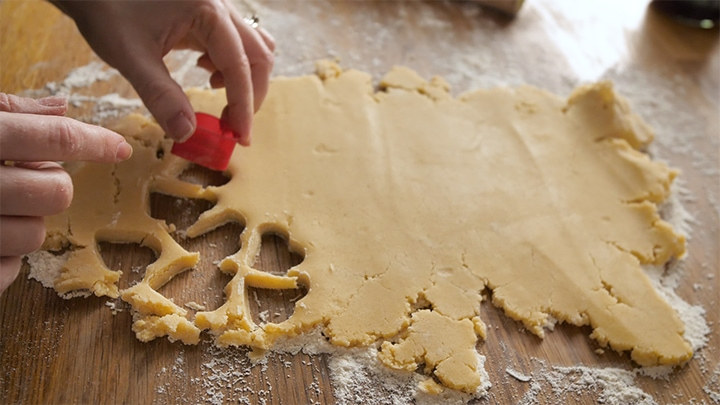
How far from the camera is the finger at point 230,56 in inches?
49.6

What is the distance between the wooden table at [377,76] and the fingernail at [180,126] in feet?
0.68

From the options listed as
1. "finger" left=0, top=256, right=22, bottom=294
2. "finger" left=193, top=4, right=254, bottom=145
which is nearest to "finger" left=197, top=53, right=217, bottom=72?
"finger" left=193, top=4, right=254, bottom=145

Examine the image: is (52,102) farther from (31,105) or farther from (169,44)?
(169,44)

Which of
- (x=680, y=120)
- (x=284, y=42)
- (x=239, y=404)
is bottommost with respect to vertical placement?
(x=239, y=404)

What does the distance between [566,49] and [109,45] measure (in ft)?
4.78

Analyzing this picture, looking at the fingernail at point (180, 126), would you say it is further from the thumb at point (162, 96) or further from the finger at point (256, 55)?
the finger at point (256, 55)

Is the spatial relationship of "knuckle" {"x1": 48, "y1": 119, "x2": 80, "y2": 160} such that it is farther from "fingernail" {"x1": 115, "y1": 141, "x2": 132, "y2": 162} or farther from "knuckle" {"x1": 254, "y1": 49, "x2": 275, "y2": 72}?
"knuckle" {"x1": 254, "y1": 49, "x2": 275, "y2": 72}

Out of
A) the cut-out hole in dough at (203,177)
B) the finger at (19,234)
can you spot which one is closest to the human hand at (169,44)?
the cut-out hole in dough at (203,177)

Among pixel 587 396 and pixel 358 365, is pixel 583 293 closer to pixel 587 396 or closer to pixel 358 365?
pixel 587 396

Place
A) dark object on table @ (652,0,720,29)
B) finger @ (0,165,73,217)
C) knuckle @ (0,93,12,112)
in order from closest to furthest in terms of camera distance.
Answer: finger @ (0,165,73,217) < knuckle @ (0,93,12,112) < dark object on table @ (652,0,720,29)

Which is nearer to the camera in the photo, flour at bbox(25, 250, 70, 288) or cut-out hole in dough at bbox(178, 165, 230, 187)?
flour at bbox(25, 250, 70, 288)

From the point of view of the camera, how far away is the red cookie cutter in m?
1.33

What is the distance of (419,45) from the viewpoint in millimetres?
1917

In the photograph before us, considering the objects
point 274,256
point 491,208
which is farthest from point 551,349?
point 274,256
